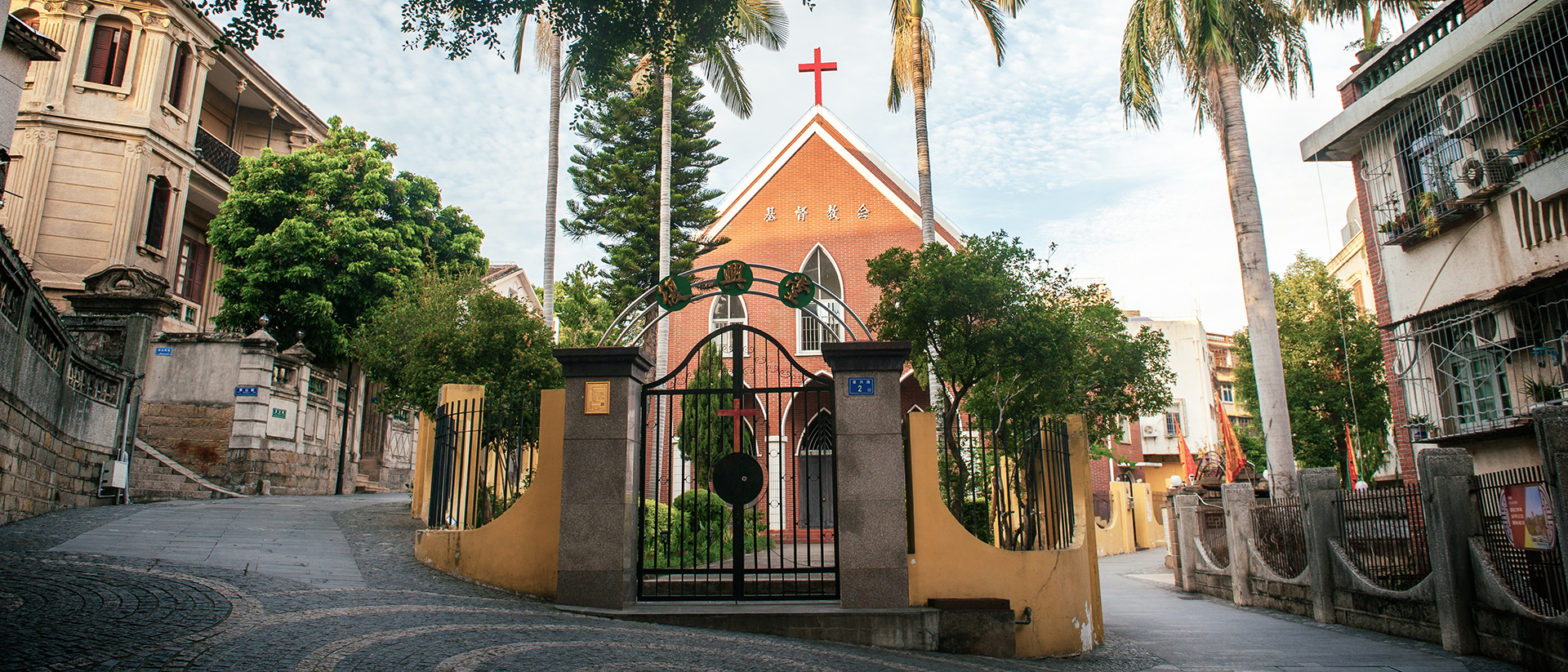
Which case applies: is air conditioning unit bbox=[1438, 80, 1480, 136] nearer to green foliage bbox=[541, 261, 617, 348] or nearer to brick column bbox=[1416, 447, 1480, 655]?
brick column bbox=[1416, 447, 1480, 655]

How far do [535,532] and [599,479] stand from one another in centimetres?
101

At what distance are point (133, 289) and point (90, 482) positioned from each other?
429 cm

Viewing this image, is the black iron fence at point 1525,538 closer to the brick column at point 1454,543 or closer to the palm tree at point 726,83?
the brick column at point 1454,543

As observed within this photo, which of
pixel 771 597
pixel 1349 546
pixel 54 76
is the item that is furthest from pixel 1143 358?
pixel 54 76

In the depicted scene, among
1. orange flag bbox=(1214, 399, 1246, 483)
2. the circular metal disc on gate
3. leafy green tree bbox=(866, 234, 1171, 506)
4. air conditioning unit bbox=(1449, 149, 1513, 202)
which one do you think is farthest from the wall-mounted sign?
orange flag bbox=(1214, 399, 1246, 483)

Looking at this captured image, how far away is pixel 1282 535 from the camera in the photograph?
11.8 metres

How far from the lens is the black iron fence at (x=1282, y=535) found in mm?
11227

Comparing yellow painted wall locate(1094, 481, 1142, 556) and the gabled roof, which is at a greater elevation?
the gabled roof

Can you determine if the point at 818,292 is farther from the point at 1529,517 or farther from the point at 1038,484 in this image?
the point at 1529,517

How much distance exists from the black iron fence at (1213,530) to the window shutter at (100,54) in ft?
85.8

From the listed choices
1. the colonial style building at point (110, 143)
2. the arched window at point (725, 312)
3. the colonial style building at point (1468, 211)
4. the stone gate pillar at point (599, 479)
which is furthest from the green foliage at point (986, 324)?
the colonial style building at point (110, 143)

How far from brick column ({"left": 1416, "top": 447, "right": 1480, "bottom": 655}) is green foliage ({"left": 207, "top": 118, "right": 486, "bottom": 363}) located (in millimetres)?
18654

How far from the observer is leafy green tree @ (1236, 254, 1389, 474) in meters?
25.2

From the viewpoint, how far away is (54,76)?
19984mm
